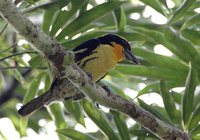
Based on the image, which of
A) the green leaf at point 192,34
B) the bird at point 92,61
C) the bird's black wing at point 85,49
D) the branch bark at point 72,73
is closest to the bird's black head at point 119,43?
the bird at point 92,61

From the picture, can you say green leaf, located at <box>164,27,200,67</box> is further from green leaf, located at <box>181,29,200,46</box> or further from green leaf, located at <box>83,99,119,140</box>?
green leaf, located at <box>83,99,119,140</box>

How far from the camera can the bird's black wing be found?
3473 mm

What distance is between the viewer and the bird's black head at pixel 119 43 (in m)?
3.69

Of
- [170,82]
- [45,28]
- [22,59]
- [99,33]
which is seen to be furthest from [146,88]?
[22,59]

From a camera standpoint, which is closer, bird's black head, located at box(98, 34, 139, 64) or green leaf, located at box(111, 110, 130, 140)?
green leaf, located at box(111, 110, 130, 140)

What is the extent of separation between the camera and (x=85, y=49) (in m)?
3.49

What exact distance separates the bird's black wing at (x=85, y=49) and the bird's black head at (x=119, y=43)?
0.12 meters

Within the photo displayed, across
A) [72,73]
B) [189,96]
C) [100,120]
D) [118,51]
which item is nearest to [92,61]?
[118,51]

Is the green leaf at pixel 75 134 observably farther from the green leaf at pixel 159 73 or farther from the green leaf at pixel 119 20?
the green leaf at pixel 119 20

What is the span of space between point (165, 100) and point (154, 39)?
491 millimetres

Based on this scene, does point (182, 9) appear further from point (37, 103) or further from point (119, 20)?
point (37, 103)

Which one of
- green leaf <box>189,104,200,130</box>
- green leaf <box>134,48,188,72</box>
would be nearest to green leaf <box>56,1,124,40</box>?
green leaf <box>134,48,188,72</box>

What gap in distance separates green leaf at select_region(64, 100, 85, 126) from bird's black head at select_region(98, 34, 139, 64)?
427mm

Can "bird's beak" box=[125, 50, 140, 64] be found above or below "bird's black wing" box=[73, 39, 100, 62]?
below
